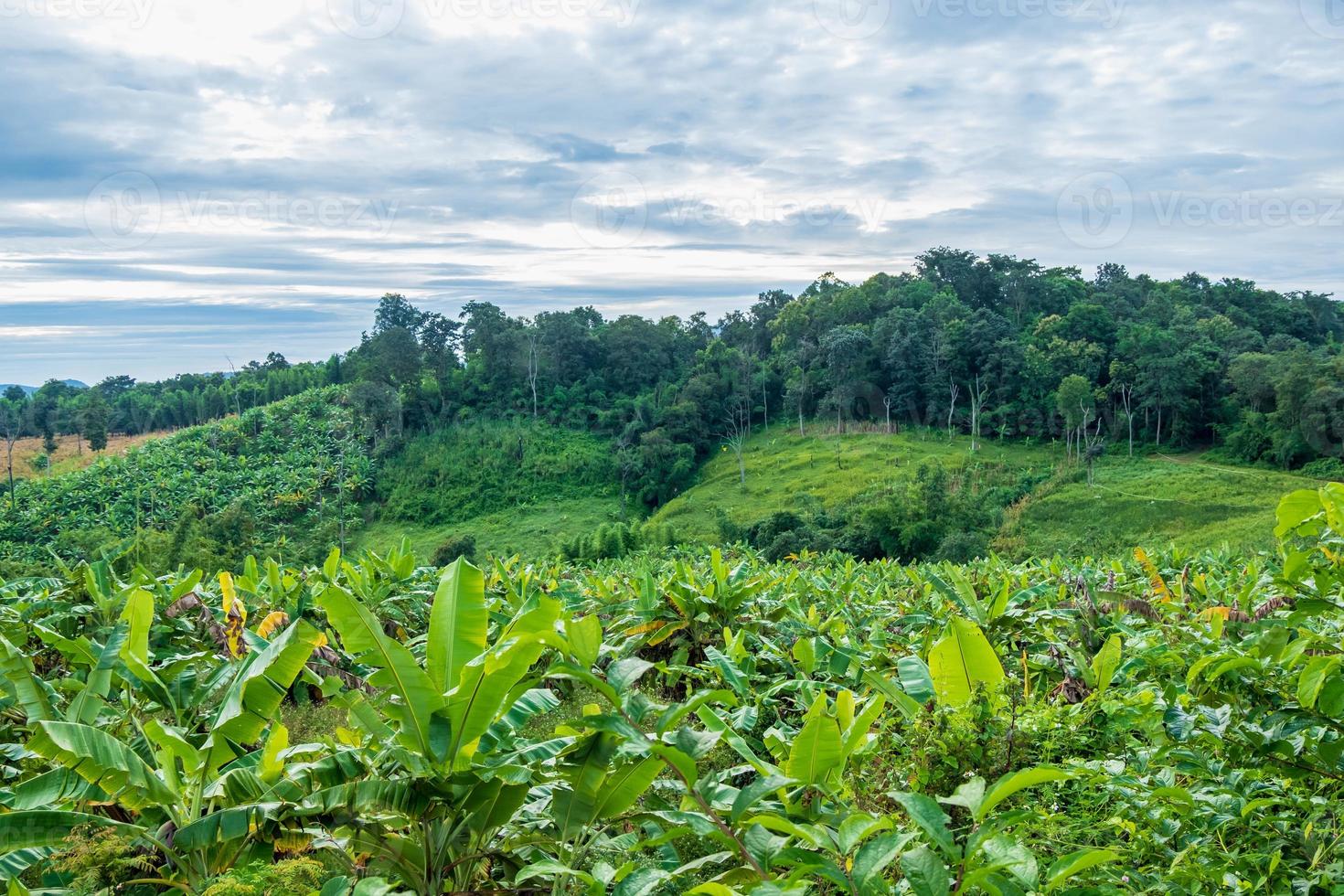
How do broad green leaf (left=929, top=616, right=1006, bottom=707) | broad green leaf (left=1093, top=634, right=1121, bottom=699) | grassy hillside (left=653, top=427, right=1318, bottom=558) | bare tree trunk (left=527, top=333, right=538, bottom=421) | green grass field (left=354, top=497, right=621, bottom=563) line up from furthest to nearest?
1. bare tree trunk (left=527, top=333, right=538, bottom=421)
2. green grass field (left=354, top=497, right=621, bottom=563)
3. grassy hillside (left=653, top=427, right=1318, bottom=558)
4. broad green leaf (left=1093, top=634, right=1121, bottom=699)
5. broad green leaf (left=929, top=616, right=1006, bottom=707)

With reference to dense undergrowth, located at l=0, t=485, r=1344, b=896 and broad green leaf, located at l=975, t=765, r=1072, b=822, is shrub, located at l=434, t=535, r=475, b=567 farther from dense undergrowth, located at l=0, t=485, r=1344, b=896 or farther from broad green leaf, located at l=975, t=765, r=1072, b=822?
broad green leaf, located at l=975, t=765, r=1072, b=822

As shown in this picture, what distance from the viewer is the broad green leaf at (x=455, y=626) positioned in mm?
2213

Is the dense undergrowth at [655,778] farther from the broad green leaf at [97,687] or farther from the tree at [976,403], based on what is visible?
the tree at [976,403]

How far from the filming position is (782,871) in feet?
7.53

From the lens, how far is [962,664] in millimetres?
2465

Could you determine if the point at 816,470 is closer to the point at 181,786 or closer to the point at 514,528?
the point at 514,528

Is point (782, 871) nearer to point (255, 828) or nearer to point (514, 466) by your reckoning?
point (255, 828)

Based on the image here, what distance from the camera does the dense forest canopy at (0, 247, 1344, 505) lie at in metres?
39.4

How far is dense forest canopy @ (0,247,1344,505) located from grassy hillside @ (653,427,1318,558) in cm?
247

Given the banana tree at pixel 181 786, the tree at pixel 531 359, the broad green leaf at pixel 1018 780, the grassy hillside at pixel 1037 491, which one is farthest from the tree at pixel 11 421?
the broad green leaf at pixel 1018 780

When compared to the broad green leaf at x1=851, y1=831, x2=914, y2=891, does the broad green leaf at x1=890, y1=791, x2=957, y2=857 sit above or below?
above

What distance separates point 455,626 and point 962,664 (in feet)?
4.67

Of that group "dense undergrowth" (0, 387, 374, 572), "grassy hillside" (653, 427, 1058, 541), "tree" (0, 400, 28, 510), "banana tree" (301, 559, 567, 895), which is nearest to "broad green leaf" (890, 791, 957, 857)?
"banana tree" (301, 559, 567, 895)

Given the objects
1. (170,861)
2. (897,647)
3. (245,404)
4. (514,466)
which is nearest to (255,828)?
(170,861)
